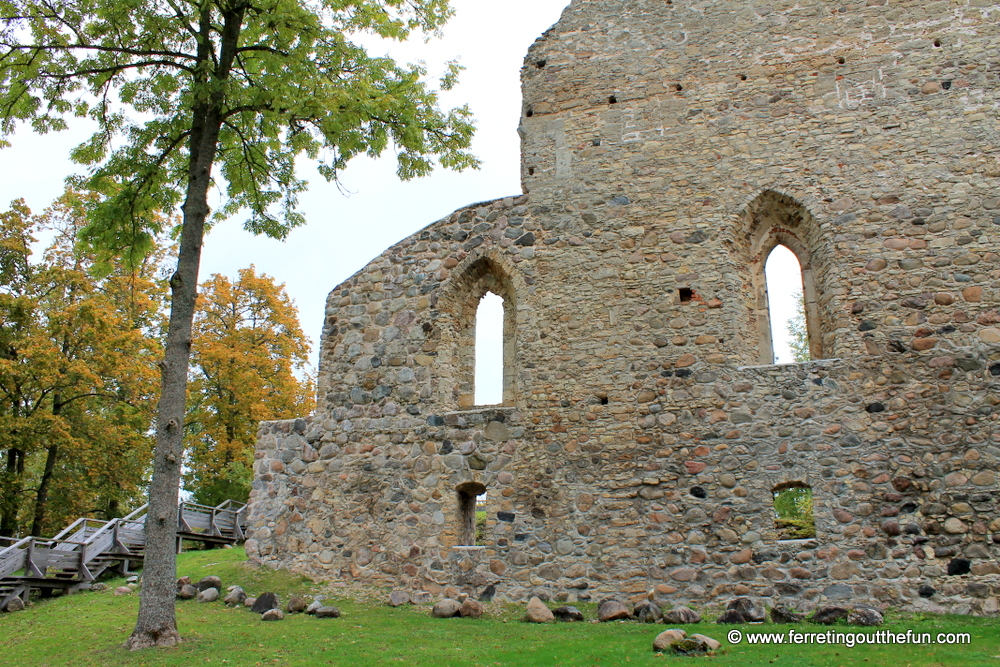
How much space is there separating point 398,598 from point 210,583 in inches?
123

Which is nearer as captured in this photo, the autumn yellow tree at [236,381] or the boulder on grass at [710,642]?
the boulder on grass at [710,642]

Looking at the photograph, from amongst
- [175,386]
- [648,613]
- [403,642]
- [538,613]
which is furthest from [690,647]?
[175,386]

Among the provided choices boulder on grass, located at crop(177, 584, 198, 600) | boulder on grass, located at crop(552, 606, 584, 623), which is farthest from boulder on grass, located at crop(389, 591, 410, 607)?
boulder on grass, located at crop(177, 584, 198, 600)

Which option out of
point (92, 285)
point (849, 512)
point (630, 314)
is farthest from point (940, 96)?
point (92, 285)

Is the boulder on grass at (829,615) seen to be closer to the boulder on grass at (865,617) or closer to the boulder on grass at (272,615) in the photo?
the boulder on grass at (865,617)

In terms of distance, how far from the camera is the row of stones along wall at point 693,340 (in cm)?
978

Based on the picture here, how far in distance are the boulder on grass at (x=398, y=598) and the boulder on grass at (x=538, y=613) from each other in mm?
2054

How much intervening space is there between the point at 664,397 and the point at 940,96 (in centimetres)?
608

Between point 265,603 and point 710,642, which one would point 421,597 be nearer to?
point 265,603

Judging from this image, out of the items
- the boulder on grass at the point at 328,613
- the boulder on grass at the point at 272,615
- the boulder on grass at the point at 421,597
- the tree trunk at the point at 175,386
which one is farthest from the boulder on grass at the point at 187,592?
the boulder on grass at the point at 421,597

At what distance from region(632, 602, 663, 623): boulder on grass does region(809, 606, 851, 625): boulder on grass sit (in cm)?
178

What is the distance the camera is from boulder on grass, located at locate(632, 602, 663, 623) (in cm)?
930

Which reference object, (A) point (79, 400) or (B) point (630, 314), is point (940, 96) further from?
(A) point (79, 400)

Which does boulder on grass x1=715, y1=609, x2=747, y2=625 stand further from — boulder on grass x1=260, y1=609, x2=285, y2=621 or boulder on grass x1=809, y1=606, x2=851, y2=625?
boulder on grass x1=260, y1=609, x2=285, y2=621
